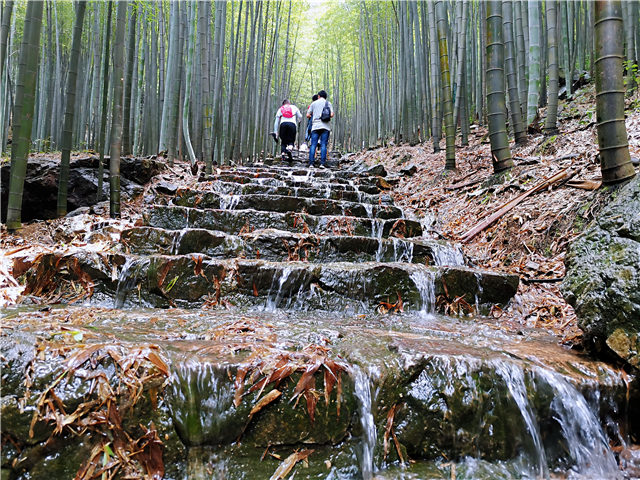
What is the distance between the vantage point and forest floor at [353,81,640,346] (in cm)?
229

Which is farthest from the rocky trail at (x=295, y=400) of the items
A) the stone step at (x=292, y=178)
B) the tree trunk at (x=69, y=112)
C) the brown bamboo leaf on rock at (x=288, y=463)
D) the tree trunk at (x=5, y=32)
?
the stone step at (x=292, y=178)

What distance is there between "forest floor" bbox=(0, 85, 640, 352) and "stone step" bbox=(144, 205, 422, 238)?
248mm

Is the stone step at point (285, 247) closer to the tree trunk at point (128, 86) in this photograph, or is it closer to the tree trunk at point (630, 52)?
the tree trunk at point (128, 86)

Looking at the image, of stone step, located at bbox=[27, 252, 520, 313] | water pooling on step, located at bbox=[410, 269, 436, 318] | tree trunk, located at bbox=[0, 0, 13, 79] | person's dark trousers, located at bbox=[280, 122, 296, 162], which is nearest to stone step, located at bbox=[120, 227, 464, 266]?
stone step, located at bbox=[27, 252, 520, 313]

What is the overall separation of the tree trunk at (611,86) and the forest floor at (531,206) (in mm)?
243

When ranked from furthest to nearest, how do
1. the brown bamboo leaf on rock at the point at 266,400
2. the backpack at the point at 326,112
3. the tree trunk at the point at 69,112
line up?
the backpack at the point at 326,112 → the tree trunk at the point at 69,112 → the brown bamboo leaf on rock at the point at 266,400

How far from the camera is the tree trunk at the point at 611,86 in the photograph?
2.10 m

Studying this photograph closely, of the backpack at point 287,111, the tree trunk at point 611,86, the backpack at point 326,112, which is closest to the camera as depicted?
the tree trunk at point 611,86

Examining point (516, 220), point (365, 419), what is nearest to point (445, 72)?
point (516, 220)

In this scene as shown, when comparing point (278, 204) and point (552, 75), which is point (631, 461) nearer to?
point (278, 204)

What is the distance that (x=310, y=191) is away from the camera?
14.7 feet

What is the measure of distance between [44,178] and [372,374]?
4.79m

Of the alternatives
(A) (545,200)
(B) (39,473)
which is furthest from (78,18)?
(A) (545,200)

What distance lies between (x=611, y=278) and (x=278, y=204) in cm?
285
